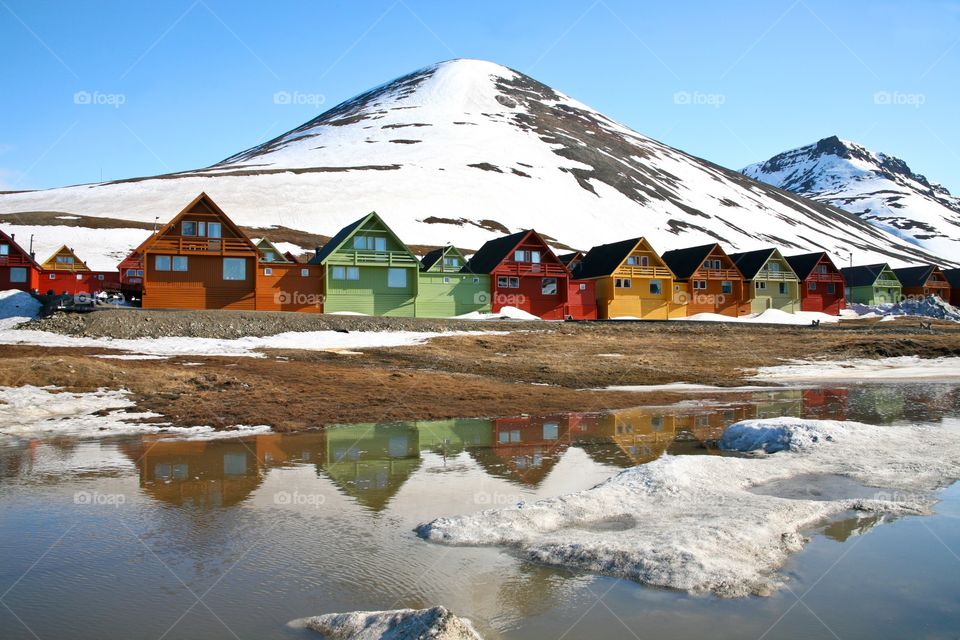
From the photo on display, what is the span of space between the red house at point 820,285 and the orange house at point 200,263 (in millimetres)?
57329

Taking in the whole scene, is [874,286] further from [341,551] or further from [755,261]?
[341,551]

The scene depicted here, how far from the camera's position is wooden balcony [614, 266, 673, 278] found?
62862mm

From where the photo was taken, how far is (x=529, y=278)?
5994 centimetres

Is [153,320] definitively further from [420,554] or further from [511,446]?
[420,554]

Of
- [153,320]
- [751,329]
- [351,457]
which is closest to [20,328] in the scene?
[153,320]

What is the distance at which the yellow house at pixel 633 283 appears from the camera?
6278cm

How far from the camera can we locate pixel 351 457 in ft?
50.1

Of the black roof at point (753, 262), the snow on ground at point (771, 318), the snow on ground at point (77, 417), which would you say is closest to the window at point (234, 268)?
the snow on ground at point (77, 417)

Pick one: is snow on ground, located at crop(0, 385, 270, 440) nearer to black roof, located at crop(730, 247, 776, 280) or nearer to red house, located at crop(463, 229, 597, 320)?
red house, located at crop(463, 229, 597, 320)

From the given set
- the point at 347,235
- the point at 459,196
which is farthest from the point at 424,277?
the point at 459,196

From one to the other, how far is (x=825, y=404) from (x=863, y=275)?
267 ft

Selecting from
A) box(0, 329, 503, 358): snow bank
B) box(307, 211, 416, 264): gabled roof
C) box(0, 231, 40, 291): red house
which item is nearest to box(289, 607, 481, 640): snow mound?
box(0, 329, 503, 358): snow bank

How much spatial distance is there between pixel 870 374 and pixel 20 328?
139 feet

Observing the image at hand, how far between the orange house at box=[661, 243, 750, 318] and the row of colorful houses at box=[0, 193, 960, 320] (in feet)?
0.44
